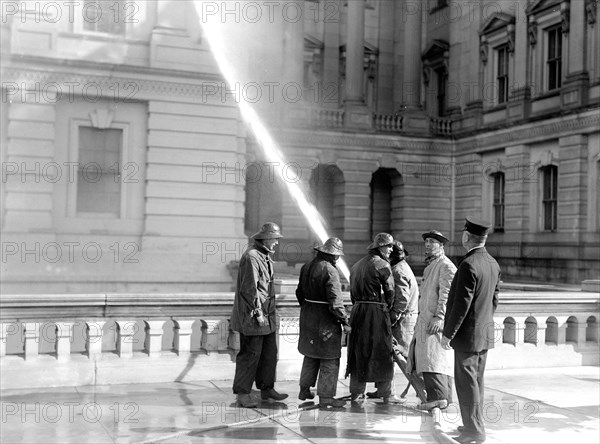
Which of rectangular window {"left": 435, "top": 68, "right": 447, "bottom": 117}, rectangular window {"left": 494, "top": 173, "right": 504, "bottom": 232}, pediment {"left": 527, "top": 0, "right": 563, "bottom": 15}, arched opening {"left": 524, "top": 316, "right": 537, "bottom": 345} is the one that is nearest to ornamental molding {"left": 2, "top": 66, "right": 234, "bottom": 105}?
arched opening {"left": 524, "top": 316, "right": 537, "bottom": 345}

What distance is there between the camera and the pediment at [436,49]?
35406mm

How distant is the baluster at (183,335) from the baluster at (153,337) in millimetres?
227

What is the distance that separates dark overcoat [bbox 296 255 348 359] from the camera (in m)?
8.27

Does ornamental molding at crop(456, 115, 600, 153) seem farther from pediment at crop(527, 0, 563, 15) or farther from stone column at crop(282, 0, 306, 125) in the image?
stone column at crop(282, 0, 306, 125)

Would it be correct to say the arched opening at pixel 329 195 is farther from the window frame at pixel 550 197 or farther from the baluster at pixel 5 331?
the baluster at pixel 5 331

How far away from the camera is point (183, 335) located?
31.2ft

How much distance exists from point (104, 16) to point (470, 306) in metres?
16.1

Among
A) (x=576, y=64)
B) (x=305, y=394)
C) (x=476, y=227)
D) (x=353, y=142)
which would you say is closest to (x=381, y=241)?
(x=476, y=227)

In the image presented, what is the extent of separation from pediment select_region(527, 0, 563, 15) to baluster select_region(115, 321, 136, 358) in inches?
930

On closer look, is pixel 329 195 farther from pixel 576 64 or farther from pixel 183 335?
pixel 183 335

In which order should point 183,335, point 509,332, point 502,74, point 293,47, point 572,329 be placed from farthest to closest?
point 293,47, point 502,74, point 572,329, point 509,332, point 183,335

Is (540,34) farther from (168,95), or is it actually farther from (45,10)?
(45,10)

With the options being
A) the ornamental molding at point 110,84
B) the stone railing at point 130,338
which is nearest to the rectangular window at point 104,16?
the ornamental molding at point 110,84

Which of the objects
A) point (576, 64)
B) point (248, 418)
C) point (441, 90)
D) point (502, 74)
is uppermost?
point (441, 90)
